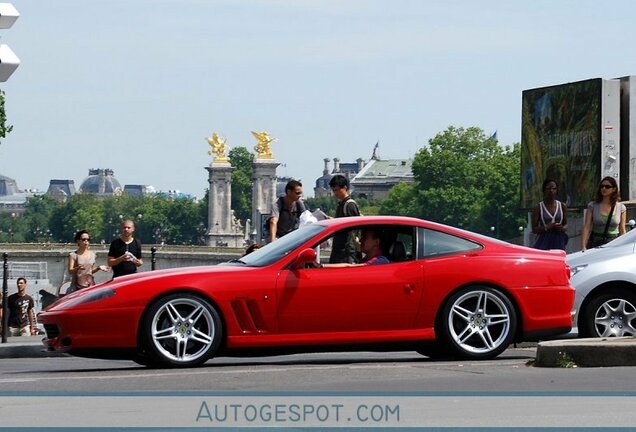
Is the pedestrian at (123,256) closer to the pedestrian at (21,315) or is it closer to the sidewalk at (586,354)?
the sidewalk at (586,354)

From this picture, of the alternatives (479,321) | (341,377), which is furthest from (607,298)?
(341,377)

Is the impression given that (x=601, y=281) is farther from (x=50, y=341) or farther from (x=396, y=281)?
(x=50, y=341)

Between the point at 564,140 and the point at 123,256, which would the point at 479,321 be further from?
the point at 564,140

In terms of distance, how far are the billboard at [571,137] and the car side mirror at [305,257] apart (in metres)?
20.8

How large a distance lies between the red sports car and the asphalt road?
0.66ft

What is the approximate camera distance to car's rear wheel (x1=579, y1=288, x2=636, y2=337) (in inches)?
601

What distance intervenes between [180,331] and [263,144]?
549ft

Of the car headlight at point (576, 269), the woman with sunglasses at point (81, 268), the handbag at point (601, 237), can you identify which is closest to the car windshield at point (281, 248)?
the car headlight at point (576, 269)

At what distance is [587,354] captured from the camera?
1300 cm

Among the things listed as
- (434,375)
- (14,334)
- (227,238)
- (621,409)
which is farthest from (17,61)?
(227,238)

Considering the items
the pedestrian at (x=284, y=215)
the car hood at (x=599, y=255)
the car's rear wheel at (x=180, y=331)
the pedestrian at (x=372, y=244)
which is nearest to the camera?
the car's rear wheel at (x=180, y=331)

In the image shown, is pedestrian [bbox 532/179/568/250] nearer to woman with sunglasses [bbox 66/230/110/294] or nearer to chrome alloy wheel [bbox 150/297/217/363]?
woman with sunglasses [bbox 66/230/110/294]

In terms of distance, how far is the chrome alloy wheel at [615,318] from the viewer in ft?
50.0

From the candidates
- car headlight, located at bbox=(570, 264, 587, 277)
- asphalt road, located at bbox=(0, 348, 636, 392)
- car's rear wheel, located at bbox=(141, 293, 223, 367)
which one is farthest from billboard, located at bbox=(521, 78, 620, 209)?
car's rear wheel, located at bbox=(141, 293, 223, 367)
